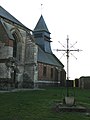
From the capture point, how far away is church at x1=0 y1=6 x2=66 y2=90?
26.2 metres

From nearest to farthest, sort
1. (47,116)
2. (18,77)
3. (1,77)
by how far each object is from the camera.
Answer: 1. (47,116)
2. (1,77)
3. (18,77)

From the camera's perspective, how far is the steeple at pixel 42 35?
47.3 meters

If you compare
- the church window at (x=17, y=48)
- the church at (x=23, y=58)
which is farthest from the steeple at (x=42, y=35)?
the church window at (x=17, y=48)

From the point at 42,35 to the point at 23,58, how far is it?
53.4 feet

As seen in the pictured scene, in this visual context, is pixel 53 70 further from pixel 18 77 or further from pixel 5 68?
pixel 5 68

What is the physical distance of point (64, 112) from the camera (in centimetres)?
1100

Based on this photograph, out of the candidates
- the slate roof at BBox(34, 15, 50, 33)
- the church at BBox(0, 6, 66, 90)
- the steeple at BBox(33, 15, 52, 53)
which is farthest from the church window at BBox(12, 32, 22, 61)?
the slate roof at BBox(34, 15, 50, 33)

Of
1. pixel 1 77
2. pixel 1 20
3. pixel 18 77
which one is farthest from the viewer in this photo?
pixel 18 77

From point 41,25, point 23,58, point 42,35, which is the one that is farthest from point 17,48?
point 41,25

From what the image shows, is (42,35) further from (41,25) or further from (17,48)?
(17,48)

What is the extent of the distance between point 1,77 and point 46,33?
24.9 meters

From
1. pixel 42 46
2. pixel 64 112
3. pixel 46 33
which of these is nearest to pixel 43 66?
pixel 42 46

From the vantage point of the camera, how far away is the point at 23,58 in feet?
106

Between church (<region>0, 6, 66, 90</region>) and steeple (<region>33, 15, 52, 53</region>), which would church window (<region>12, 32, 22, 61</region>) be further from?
steeple (<region>33, 15, 52, 53</region>)
